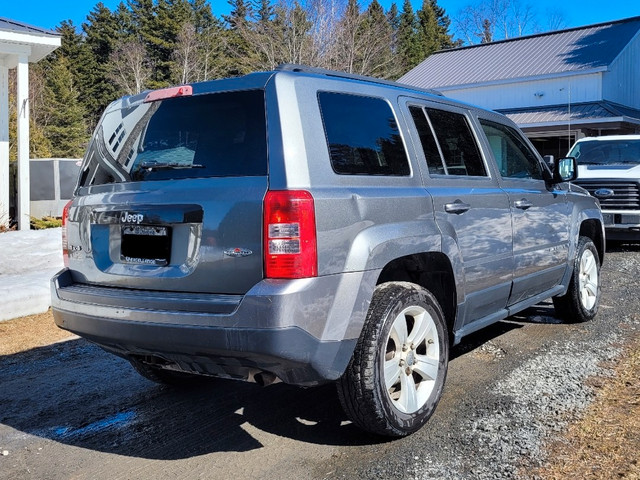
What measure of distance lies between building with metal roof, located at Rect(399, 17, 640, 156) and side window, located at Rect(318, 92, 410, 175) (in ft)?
68.8

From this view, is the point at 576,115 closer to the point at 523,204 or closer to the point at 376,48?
the point at 376,48

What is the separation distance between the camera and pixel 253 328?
2900 mm

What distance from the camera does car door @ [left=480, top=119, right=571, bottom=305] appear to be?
4.73 meters

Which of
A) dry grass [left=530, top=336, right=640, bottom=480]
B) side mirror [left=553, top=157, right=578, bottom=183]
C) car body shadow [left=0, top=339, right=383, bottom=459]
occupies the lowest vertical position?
car body shadow [left=0, top=339, right=383, bottom=459]

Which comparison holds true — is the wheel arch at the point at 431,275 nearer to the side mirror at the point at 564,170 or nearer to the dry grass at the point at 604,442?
the dry grass at the point at 604,442

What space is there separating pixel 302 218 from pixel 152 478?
4.97 feet

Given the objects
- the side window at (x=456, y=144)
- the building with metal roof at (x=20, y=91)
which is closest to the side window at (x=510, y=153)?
the side window at (x=456, y=144)

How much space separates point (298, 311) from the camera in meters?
2.91

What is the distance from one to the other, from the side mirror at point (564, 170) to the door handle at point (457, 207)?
5.78ft

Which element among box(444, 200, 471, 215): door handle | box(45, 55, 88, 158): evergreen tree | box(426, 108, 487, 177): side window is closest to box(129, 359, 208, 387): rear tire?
box(444, 200, 471, 215): door handle

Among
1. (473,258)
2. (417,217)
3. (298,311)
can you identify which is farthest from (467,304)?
(298,311)

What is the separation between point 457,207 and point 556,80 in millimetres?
25566

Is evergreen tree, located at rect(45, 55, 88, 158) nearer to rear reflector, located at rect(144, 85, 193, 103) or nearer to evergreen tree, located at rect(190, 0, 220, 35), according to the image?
evergreen tree, located at rect(190, 0, 220, 35)

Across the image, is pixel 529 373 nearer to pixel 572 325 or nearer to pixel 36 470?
pixel 572 325
